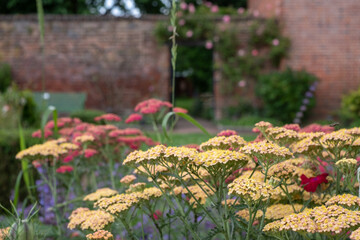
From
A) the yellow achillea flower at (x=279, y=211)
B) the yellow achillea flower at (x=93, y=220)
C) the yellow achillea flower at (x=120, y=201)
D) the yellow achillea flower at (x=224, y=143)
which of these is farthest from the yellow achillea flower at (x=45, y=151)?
the yellow achillea flower at (x=279, y=211)

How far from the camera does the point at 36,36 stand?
10.0 metres

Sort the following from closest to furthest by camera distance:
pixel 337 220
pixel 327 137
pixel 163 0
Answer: pixel 337 220
pixel 327 137
pixel 163 0

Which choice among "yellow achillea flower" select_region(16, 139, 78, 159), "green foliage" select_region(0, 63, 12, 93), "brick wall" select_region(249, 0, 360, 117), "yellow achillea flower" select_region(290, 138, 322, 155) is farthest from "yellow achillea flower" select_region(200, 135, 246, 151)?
"green foliage" select_region(0, 63, 12, 93)

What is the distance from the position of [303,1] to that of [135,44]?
13.3 ft

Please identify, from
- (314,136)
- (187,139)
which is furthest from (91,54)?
(314,136)

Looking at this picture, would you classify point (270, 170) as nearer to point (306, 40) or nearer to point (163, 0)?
point (306, 40)

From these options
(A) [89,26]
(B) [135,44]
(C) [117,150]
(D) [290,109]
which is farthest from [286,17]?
(C) [117,150]

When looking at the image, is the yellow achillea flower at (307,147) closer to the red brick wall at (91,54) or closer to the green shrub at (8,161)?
the green shrub at (8,161)

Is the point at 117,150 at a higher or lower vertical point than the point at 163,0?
lower

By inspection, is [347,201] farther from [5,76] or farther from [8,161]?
[5,76]

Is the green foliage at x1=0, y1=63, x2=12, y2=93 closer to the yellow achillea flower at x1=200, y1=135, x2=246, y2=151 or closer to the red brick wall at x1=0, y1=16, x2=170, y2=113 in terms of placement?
the red brick wall at x1=0, y1=16, x2=170, y2=113

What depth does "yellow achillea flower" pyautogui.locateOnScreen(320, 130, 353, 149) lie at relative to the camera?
50.5 inches

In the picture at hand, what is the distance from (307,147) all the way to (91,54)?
9213mm

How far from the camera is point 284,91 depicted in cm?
900
